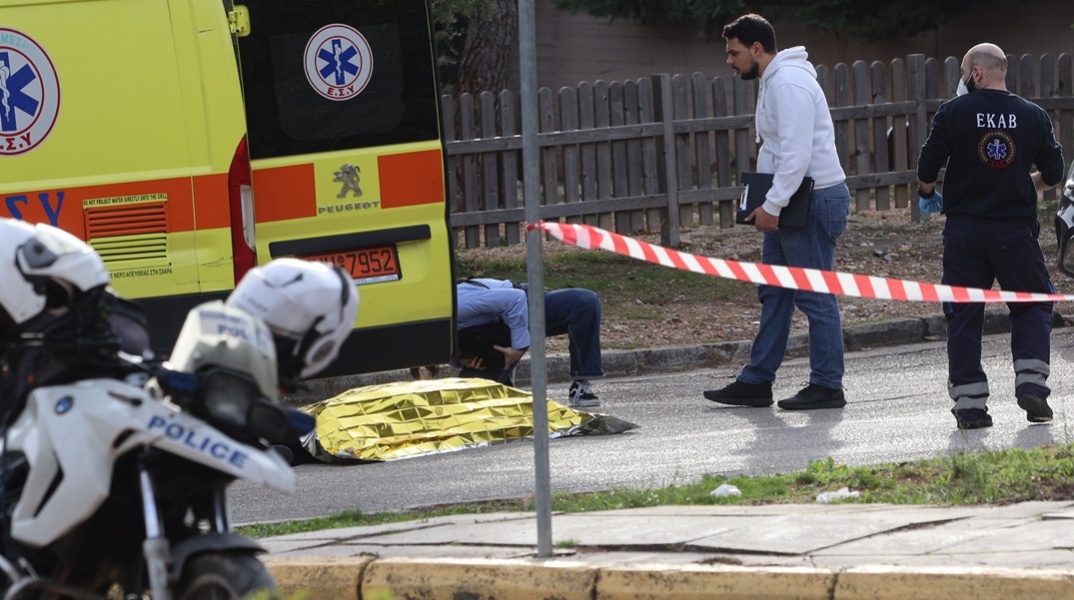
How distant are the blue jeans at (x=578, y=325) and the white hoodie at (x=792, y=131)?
1.14 metres

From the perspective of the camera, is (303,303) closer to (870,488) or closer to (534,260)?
(534,260)

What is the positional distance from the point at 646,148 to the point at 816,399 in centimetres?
681

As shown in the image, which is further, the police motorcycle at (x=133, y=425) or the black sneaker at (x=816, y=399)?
the black sneaker at (x=816, y=399)

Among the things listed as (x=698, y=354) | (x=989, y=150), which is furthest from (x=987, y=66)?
(x=698, y=354)

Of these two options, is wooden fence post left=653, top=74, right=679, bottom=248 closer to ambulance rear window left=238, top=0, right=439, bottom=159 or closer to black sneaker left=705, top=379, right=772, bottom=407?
black sneaker left=705, top=379, right=772, bottom=407

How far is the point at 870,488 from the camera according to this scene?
21.0 ft

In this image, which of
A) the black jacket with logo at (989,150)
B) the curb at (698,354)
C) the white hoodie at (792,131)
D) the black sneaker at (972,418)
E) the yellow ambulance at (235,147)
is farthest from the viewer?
the curb at (698,354)

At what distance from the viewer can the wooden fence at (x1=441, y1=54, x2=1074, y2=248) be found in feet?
48.5

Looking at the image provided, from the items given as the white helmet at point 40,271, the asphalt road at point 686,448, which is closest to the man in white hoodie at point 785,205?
the asphalt road at point 686,448

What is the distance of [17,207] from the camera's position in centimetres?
740

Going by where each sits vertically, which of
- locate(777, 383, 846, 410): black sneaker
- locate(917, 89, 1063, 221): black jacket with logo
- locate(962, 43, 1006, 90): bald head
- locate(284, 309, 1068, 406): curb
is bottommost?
locate(284, 309, 1068, 406): curb

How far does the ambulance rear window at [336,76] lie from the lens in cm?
773

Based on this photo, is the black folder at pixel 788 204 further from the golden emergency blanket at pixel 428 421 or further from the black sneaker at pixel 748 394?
the golden emergency blanket at pixel 428 421

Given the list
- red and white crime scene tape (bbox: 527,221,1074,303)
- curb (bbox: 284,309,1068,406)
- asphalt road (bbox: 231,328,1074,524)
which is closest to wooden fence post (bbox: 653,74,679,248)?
curb (bbox: 284,309,1068,406)
